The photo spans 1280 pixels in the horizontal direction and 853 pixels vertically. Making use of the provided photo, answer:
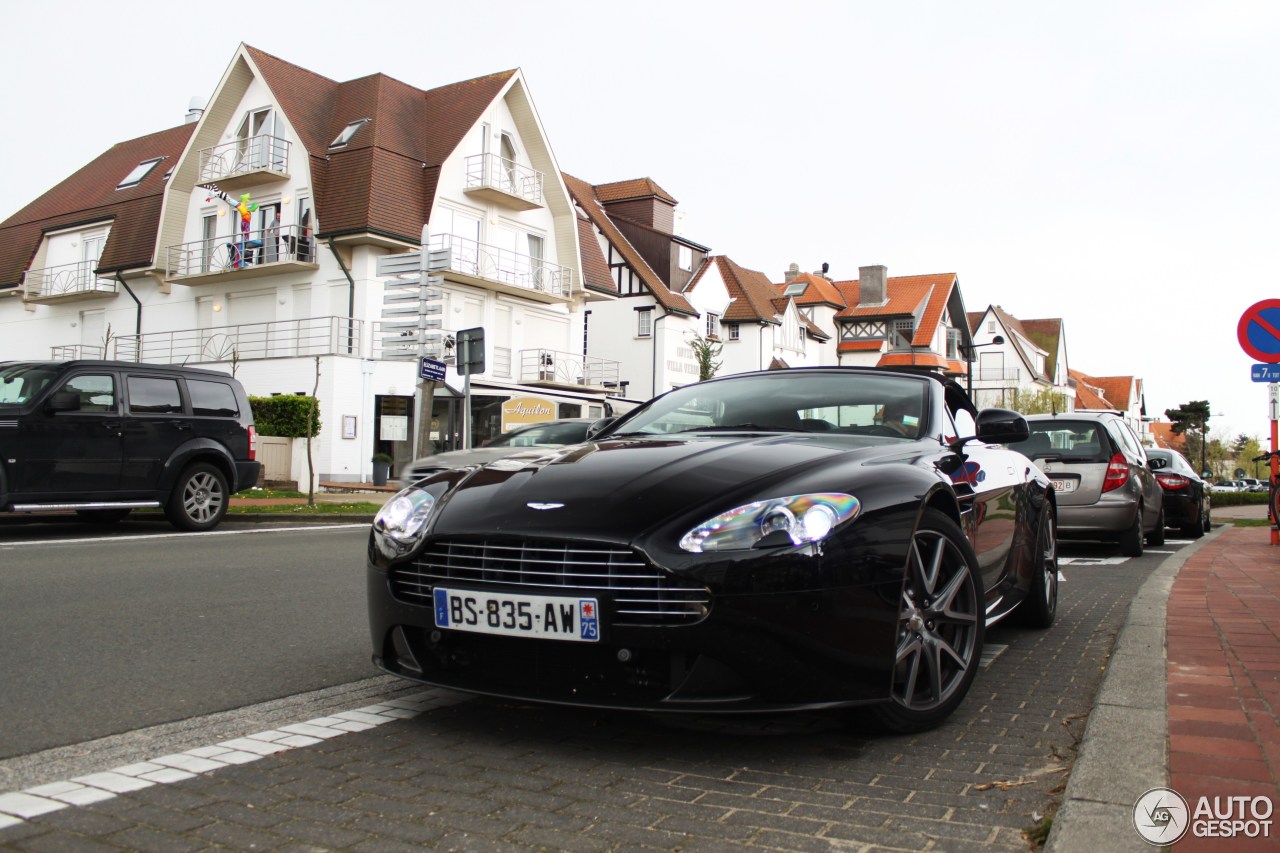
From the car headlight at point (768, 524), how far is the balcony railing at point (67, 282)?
1488 inches

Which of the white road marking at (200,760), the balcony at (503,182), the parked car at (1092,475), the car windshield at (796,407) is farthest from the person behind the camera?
the balcony at (503,182)

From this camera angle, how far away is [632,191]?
47750mm

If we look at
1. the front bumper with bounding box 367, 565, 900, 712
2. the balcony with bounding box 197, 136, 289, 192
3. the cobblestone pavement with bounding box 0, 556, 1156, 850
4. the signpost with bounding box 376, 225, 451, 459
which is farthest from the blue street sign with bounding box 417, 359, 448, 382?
the balcony with bounding box 197, 136, 289, 192

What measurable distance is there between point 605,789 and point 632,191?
151 feet

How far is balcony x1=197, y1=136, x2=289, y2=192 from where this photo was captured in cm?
3256

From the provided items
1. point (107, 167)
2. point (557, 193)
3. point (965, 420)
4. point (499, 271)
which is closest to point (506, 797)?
point (965, 420)

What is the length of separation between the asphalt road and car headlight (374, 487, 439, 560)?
1.01 metres

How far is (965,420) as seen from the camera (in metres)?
5.63

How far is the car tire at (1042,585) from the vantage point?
20.3 ft

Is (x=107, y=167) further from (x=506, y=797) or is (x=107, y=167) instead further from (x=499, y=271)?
(x=506, y=797)

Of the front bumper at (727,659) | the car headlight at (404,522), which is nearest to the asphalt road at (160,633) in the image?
the car headlight at (404,522)

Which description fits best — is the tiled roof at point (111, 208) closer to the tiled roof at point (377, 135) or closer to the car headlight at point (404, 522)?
the tiled roof at point (377, 135)

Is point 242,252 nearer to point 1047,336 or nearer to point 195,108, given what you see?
point 195,108
